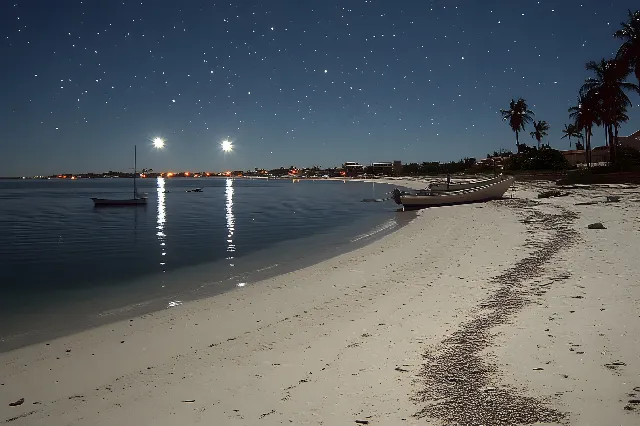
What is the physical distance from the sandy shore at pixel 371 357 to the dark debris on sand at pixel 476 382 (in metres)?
0.02

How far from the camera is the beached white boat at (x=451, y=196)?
40.1 meters

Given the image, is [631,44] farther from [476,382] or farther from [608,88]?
[476,382]

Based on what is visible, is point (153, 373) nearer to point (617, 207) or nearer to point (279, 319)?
point (279, 319)

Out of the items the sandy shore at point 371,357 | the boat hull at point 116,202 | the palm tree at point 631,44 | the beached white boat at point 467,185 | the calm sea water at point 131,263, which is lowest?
the calm sea water at point 131,263

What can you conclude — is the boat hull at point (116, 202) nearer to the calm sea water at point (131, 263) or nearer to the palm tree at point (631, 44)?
the calm sea water at point (131, 263)

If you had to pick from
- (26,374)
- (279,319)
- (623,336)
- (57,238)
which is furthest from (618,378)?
(57,238)

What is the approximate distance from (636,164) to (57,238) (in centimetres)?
5569

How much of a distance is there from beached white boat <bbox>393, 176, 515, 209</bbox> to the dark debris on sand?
30.7 meters

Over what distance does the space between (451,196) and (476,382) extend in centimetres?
3654

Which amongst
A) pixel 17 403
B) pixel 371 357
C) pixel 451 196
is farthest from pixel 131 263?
pixel 451 196

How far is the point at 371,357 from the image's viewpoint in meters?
6.53

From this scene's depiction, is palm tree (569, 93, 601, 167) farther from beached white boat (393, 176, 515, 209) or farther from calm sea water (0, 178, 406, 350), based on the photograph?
calm sea water (0, 178, 406, 350)

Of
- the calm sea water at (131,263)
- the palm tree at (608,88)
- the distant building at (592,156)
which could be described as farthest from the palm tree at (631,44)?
the distant building at (592,156)

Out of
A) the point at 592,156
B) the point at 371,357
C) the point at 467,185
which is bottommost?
the point at 371,357
